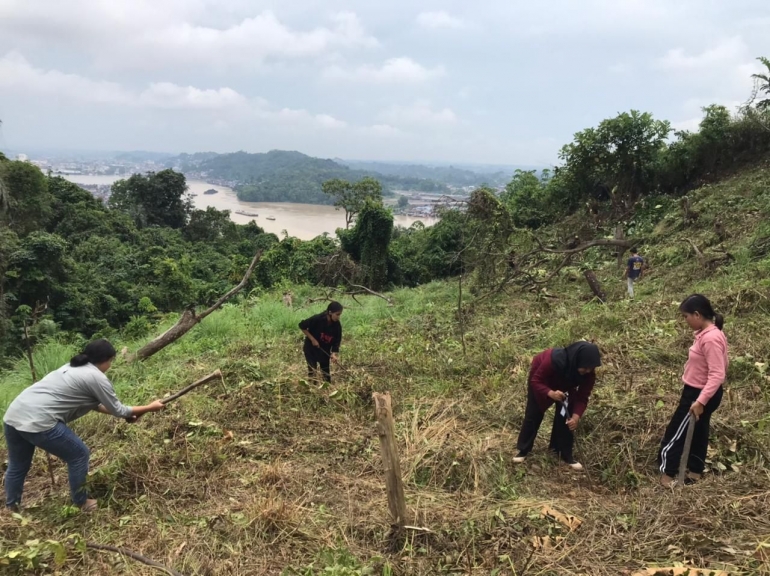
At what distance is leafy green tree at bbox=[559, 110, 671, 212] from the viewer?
15.2 meters

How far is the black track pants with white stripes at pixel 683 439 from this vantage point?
123 inches

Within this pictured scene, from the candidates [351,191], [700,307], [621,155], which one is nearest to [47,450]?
[700,307]

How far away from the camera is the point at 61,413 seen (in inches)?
116

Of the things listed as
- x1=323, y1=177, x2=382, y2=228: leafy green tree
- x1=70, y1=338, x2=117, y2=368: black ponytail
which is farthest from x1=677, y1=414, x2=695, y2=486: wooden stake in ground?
x1=323, y1=177, x2=382, y2=228: leafy green tree

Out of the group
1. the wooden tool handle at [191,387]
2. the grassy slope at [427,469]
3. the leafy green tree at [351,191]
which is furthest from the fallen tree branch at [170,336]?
the leafy green tree at [351,191]

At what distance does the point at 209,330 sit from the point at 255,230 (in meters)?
31.2

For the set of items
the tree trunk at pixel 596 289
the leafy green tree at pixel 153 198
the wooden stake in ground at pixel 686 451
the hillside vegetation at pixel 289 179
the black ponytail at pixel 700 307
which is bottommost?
the wooden stake in ground at pixel 686 451

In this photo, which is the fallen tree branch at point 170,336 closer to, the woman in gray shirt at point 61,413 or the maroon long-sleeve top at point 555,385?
the woman in gray shirt at point 61,413

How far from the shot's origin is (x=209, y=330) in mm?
8031

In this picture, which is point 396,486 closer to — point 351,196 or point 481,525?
point 481,525

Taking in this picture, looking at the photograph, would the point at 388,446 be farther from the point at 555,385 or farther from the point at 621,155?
the point at 621,155

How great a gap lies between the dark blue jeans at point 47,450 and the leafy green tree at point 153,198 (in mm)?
36666

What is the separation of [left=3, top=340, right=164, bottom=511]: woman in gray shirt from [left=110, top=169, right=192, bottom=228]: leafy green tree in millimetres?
36735

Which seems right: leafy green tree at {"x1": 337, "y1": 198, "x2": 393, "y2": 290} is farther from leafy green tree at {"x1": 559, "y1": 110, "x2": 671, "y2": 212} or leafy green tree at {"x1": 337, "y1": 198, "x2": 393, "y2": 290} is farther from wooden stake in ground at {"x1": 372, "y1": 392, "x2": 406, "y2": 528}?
wooden stake in ground at {"x1": 372, "y1": 392, "x2": 406, "y2": 528}
